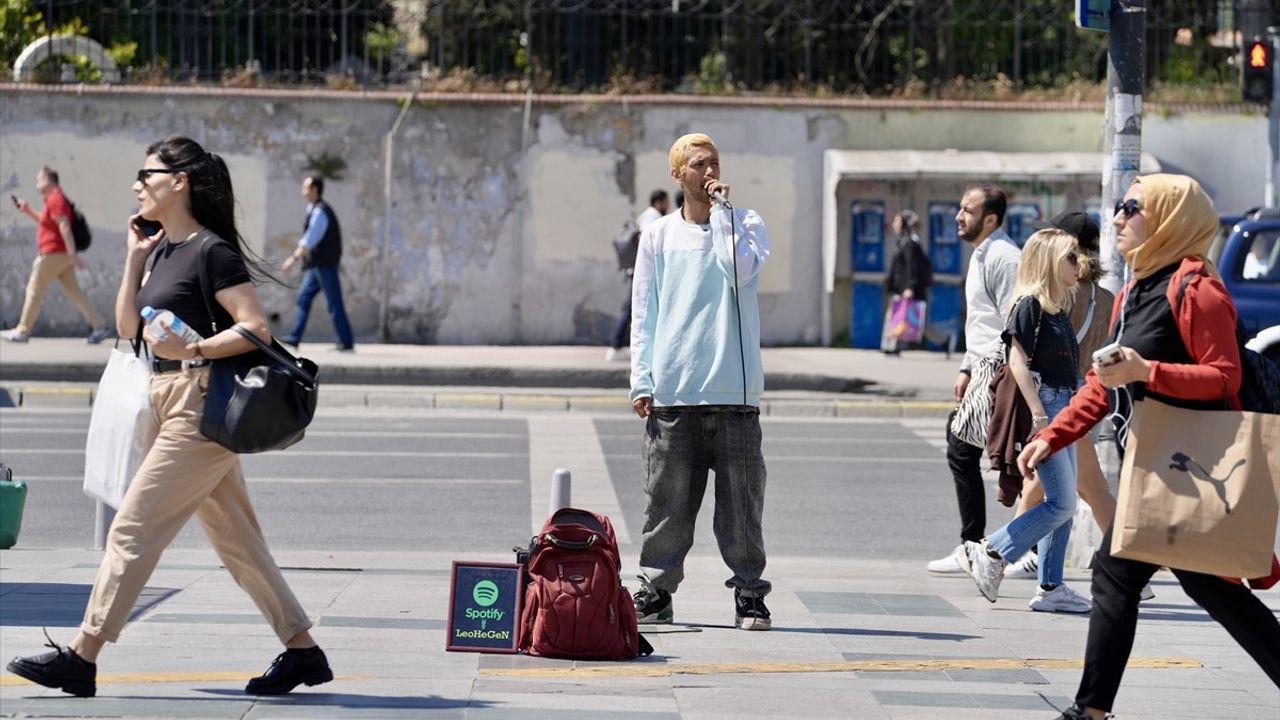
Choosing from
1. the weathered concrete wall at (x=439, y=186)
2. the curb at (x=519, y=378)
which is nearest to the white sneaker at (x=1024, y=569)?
the curb at (x=519, y=378)

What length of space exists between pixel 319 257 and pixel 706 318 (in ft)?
42.6

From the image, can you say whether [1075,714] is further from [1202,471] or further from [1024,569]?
[1024,569]

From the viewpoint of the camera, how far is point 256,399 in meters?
5.69

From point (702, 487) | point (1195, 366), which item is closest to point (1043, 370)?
point (702, 487)

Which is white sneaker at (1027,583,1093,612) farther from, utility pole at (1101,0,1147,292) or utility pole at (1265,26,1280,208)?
utility pole at (1265,26,1280,208)

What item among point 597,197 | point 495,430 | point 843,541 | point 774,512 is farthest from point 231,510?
point 597,197

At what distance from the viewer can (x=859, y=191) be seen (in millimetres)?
22047

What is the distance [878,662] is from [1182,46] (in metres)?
19.3

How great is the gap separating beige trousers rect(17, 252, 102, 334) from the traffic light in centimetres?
1259

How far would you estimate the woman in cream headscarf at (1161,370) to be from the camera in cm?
536

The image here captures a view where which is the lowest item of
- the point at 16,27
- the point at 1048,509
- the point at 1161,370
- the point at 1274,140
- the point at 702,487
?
the point at 1048,509

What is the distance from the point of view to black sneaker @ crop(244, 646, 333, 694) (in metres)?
5.89

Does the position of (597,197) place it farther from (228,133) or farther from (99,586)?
(99,586)

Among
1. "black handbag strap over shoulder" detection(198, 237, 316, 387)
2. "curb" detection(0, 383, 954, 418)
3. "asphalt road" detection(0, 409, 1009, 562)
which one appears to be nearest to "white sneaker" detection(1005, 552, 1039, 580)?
"asphalt road" detection(0, 409, 1009, 562)
